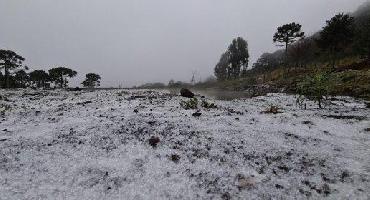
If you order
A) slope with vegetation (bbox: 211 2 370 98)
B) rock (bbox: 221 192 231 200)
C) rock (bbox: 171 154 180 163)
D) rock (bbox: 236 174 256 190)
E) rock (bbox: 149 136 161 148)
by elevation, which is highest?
slope with vegetation (bbox: 211 2 370 98)

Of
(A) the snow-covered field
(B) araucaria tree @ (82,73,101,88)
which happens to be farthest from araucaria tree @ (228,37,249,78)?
(A) the snow-covered field

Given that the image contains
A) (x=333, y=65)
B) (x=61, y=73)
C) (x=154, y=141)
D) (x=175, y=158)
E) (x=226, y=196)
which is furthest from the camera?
(x=61, y=73)

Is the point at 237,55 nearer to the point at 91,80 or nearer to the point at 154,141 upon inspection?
the point at 91,80

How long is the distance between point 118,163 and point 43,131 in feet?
11.3

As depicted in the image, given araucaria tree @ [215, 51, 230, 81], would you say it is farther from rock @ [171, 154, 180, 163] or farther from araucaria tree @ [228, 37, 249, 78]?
rock @ [171, 154, 180, 163]

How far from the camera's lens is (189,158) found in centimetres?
611

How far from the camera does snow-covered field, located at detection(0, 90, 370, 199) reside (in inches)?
196

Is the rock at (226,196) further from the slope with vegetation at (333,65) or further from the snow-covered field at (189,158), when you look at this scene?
the slope with vegetation at (333,65)

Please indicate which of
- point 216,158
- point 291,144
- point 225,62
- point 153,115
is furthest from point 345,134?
point 225,62

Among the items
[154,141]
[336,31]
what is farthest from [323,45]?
[154,141]

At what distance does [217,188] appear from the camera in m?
5.00

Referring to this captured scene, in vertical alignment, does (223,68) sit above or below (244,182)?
above

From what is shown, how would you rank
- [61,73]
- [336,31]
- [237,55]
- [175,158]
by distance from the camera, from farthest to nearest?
1. [237,55]
2. [61,73]
3. [336,31]
4. [175,158]

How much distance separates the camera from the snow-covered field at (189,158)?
196 inches
